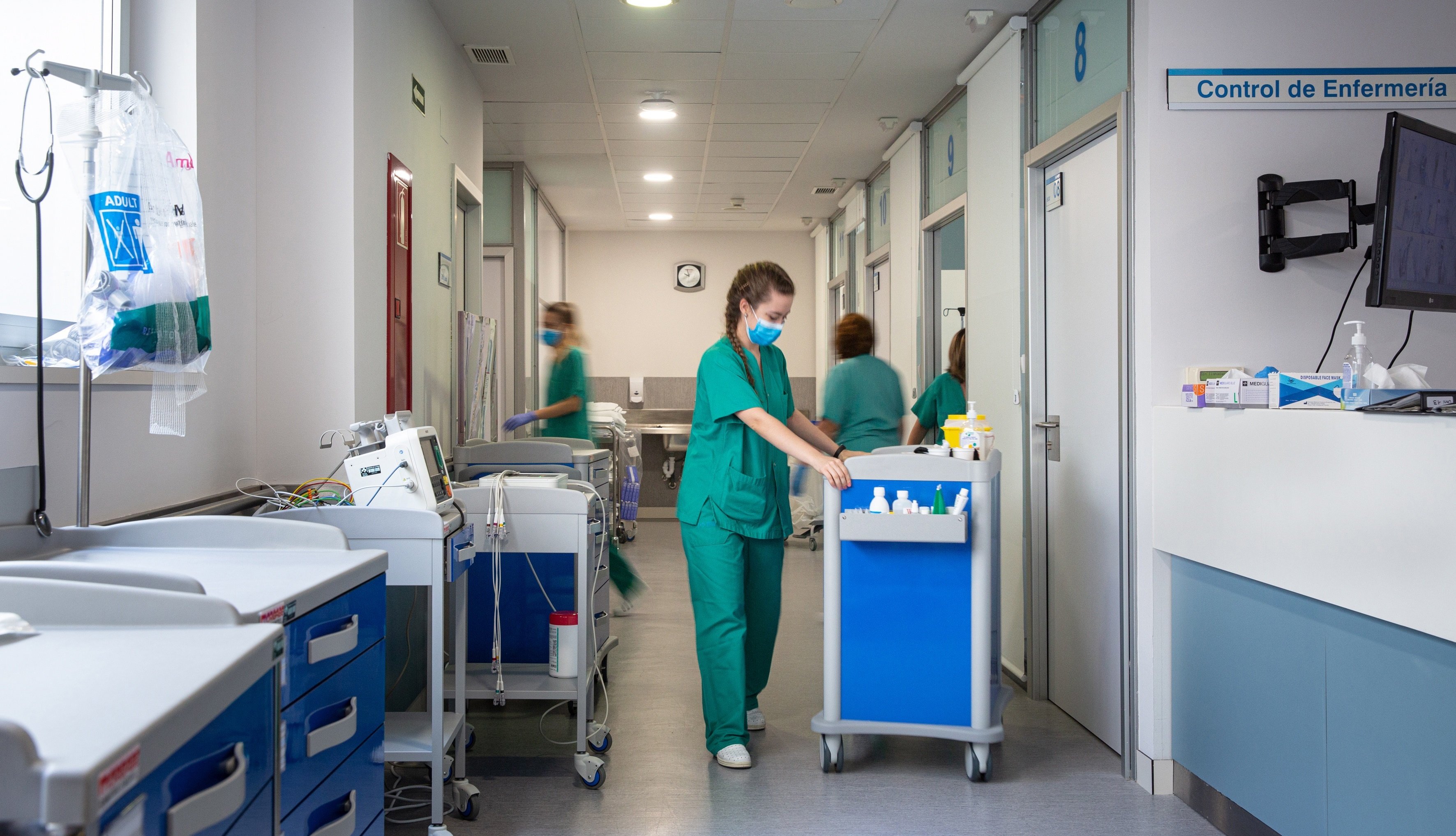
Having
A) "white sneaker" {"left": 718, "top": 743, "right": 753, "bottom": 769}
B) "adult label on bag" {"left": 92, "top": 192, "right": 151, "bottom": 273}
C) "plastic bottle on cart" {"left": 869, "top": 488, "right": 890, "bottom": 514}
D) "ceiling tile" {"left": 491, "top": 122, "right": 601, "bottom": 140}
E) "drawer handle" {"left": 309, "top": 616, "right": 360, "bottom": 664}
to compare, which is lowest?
"white sneaker" {"left": 718, "top": 743, "right": 753, "bottom": 769}

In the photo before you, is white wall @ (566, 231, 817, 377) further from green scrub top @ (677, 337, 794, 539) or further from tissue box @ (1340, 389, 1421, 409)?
tissue box @ (1340, 389, 1421, 409)

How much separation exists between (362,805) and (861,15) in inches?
137

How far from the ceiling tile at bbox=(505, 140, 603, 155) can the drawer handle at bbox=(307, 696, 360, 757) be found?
4.88m

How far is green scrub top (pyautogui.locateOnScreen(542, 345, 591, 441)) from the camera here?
455 centimetres

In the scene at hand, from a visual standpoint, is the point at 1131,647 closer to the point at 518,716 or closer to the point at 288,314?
the point at 518,716

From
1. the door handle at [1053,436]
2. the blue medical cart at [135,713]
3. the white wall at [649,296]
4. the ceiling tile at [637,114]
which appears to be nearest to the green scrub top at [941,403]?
the door handle at [1053,436]

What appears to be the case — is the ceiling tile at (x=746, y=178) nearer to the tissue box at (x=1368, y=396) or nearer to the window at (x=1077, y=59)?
the window at (x=1077, y=59)

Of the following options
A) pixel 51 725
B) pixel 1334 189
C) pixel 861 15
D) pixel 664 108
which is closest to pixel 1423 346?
pixel 1334 189

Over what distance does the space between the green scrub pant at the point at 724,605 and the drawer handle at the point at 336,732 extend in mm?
1299

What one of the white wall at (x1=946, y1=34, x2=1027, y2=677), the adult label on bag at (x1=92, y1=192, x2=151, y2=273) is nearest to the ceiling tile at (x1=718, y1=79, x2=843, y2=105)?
the white wall at (x1=946, y1=34, x2=1027, y2=677)

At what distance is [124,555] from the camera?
160 centimetres

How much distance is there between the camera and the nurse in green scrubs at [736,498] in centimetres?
284

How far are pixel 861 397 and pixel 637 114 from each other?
219 centimetres

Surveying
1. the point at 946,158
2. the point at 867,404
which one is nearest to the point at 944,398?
the point at 867,404
